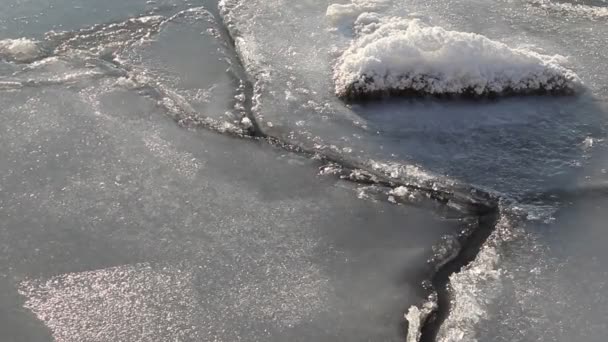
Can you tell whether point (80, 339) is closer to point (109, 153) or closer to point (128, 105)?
point (109, 153)

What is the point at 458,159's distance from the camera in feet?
15.5

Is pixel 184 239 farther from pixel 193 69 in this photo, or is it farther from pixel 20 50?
pixel 20 50

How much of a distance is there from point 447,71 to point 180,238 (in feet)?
9.06

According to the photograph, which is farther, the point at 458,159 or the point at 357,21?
the point at 357,21

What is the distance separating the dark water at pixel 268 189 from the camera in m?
3.60

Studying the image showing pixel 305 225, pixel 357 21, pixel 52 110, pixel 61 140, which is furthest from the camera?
pixel 357 21

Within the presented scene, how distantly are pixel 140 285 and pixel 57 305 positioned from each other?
1.57 ft

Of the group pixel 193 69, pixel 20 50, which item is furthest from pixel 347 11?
pixel 20 50

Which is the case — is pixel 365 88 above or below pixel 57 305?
above

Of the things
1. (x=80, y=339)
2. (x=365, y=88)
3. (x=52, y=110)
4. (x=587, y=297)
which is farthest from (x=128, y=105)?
(x=587, y=297)

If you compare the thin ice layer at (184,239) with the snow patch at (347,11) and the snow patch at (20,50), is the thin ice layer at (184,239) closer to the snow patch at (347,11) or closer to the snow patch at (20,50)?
the snow patch at (20,50)

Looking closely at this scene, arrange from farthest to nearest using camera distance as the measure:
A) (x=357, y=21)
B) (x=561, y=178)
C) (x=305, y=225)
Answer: (x=357, y=21) < (x=561, y=178) < (x=305, y=225)

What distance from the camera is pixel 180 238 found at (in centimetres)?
407

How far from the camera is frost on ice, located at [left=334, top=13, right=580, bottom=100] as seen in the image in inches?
211
